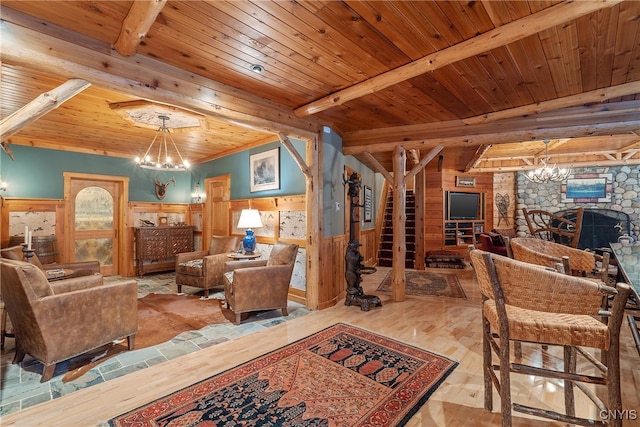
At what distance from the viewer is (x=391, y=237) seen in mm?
7574

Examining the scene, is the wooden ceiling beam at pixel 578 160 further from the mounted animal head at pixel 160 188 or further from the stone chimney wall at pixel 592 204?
the mounted animal head at pixel 160 188

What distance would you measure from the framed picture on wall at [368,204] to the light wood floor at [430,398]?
3.19 metres

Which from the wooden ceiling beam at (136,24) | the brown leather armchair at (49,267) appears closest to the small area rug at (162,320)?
the brown leather armchair at (49,267)

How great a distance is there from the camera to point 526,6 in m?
1.85

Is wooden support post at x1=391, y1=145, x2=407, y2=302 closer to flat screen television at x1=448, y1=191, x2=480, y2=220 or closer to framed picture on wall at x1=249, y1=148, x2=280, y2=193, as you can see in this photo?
framed picture on wall at x1=249, y1=148, x2=280, y2=193

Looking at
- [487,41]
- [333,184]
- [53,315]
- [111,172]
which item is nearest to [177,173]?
[111,172]

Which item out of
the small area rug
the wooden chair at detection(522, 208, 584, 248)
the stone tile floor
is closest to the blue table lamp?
the small area rug

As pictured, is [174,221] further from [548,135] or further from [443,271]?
[548,135]

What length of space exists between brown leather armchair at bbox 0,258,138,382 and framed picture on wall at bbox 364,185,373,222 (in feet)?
16.0

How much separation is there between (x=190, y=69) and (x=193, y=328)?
103 inches

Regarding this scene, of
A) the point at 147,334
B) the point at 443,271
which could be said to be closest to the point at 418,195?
the point at 443,271

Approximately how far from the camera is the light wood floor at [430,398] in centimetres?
178

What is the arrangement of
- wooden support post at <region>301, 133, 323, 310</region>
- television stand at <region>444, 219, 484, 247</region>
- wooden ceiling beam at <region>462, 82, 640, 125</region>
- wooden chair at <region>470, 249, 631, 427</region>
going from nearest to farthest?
wooden chair at <region>470, 249, 631, 427</region> < wooden ceiling beam at <region>462, 82, 640, 125</region> < wooden support post at <region>301, 133, 323, 310</region> < television stand at <region>444, 219, 484, 247</region>

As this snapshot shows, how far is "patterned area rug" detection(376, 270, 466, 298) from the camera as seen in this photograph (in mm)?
4568
